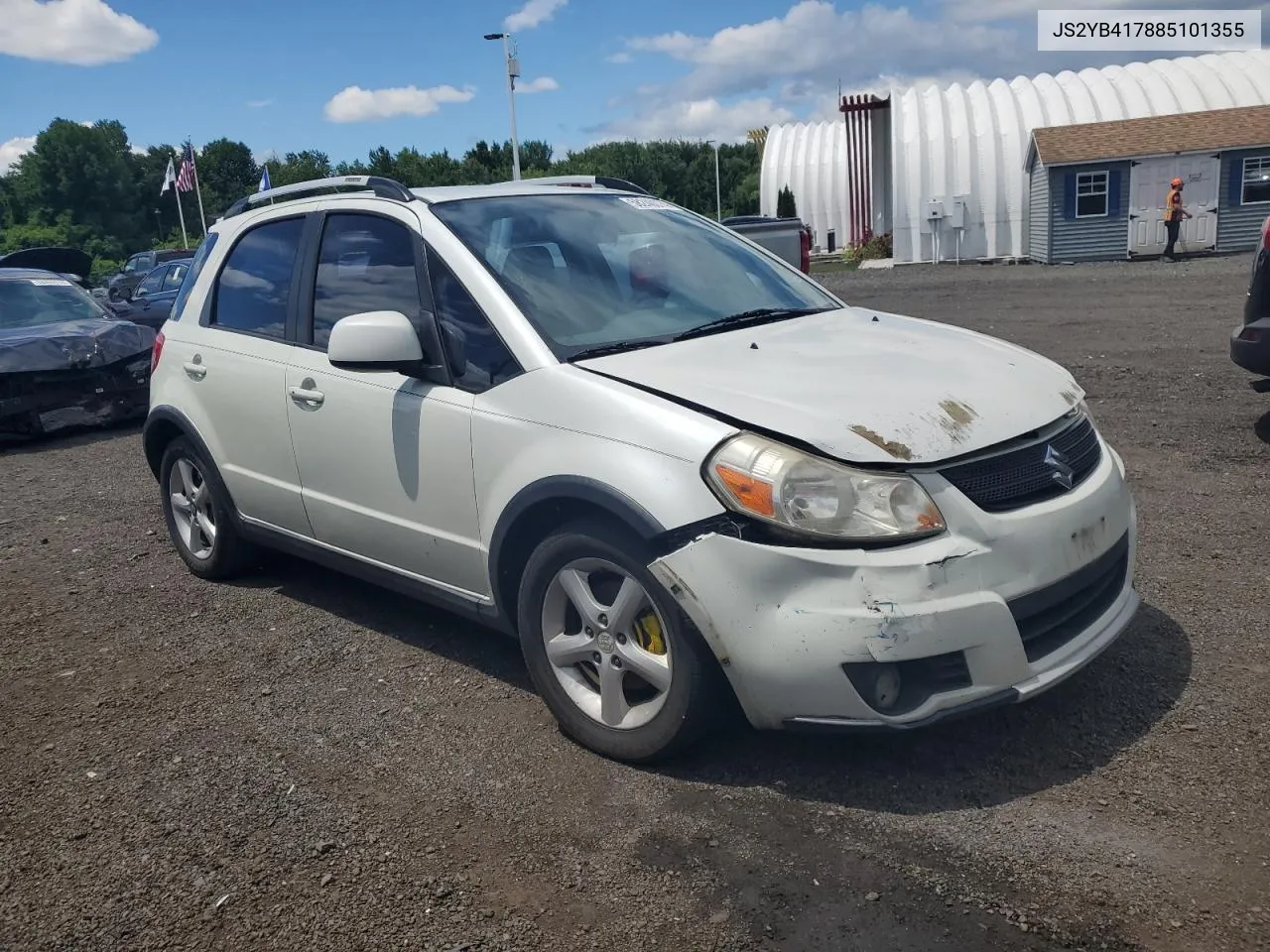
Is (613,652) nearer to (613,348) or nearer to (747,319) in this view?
(613,348)

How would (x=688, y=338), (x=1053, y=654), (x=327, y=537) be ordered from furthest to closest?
(x=327, y=537), (x=688, y=338), (x=1053, y=654)

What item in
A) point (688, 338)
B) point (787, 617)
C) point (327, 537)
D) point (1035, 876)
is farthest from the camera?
point (327, 537)

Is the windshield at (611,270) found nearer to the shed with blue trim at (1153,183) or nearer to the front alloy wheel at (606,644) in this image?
the front alloy wheel at (606,644)

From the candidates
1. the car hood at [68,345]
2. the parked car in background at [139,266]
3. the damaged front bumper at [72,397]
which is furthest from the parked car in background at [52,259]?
the parked car in background at [139,266]

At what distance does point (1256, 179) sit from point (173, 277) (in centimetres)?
2475

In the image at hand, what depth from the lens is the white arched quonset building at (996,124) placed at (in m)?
31.5

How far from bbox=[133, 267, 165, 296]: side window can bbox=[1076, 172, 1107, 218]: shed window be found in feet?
71.7

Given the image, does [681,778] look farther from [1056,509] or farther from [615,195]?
[615,195]

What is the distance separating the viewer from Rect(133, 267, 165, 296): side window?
1734 centimetres

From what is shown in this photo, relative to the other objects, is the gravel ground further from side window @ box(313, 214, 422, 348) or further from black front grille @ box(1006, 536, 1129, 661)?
side window @ box(313, 214, 422, 348)

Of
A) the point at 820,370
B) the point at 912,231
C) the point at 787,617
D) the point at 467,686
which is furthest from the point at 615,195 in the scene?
the point at 912,231

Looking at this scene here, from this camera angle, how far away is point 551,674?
3.50m

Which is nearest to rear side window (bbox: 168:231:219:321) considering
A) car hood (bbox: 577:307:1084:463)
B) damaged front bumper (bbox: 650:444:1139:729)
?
car hood (bbox: 577:307:1084:463)

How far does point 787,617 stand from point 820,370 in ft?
2.93
